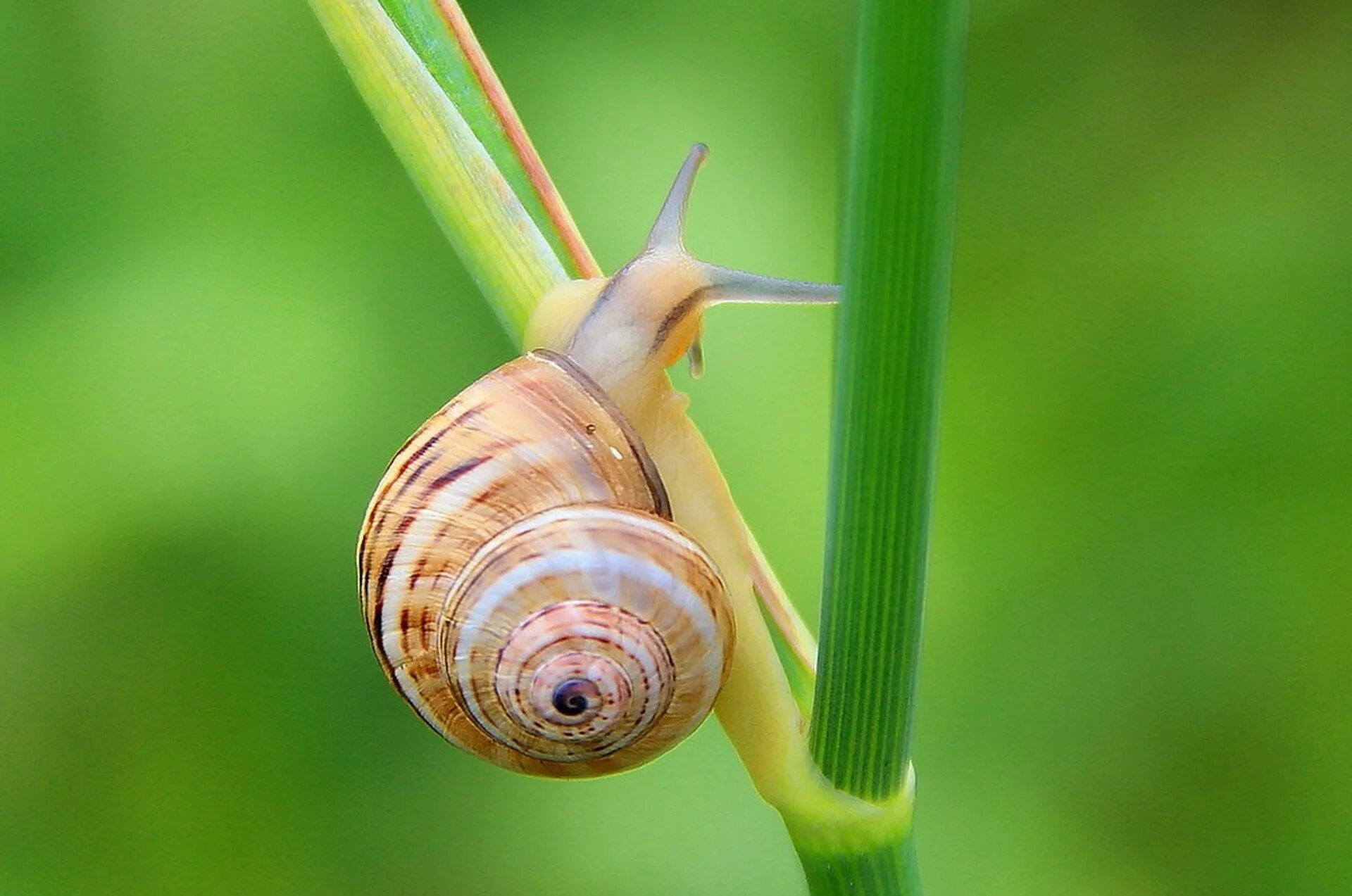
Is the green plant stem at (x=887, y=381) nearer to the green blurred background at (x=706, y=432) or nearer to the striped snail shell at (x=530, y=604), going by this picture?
the striped snail shell at (x=530, y=604)

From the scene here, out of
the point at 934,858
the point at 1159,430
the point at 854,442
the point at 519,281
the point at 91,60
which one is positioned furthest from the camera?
the point at 91,60

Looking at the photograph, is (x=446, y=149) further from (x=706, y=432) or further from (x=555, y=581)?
(x=706, y=432)

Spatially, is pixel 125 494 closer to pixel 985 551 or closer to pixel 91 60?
pixel 91 60

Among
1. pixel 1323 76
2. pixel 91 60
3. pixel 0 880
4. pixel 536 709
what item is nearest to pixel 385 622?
pixel 536 709

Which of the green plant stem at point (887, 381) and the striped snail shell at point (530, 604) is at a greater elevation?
the green plant stem at point (887, 381)

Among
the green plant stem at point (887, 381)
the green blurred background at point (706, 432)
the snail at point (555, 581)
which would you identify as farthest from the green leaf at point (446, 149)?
the green blurred background at point (706, 432)
